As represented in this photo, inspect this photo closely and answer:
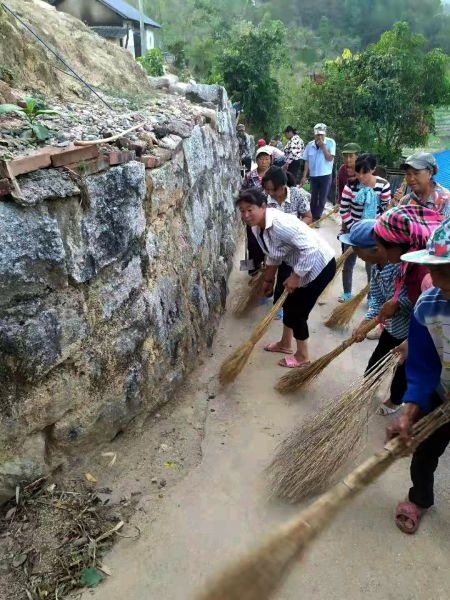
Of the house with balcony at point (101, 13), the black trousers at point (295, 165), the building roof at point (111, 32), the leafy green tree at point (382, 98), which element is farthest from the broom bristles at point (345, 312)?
the house with balcony at point (101, 13)

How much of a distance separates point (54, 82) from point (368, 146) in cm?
906

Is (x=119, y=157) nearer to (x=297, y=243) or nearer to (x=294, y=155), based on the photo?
(x=297, y=243)

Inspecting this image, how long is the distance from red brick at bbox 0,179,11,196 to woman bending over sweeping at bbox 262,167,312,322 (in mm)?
2352

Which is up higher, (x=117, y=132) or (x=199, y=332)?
(x=117, y=132)

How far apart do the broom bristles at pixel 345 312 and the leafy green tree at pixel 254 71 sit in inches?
439

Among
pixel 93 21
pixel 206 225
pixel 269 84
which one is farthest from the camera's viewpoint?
pixel 93 21

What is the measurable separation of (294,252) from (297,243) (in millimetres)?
148

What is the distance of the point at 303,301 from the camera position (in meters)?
3.42

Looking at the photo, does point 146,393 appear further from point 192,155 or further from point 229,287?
point 229,287

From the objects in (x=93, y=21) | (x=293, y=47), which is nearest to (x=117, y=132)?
(x=93, y=21)

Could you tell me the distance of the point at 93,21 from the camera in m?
20.5

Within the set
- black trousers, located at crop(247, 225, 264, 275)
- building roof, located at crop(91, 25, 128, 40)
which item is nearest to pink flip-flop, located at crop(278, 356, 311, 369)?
black trousers, located at crop(247, 225, 264, 275)

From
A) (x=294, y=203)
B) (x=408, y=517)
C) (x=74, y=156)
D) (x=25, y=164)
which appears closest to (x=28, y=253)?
(x=25, y=164)

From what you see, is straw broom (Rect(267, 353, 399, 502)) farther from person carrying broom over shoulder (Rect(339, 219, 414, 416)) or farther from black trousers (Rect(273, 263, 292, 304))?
black trousers (Rect(273, 263, 292, 304))
